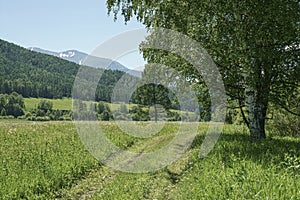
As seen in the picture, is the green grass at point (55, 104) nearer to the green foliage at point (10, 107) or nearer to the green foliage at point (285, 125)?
the green foliage at point (10, 107)

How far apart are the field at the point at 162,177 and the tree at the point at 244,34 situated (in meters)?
3.75

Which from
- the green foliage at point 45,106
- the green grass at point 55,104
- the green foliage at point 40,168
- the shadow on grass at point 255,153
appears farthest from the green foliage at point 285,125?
the green foliage at point 45,106

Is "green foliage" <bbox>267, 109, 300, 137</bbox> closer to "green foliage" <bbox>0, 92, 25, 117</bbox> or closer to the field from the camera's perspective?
the field

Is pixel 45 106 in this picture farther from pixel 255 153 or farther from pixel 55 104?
pixel 255 153

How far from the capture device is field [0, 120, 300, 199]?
7430 mm

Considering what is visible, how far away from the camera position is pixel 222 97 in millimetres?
17641

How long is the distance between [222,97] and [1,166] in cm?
1163

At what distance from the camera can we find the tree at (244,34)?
43.0 feet

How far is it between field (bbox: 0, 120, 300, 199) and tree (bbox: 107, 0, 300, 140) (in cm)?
375

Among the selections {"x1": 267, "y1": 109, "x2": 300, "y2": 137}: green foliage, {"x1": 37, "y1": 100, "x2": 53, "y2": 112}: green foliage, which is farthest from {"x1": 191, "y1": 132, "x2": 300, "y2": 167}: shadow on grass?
{"x1": 37, "y1": 100, "x2": 53, "y2": 112}: green foliage

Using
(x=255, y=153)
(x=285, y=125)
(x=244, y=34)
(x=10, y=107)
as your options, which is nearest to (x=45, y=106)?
(x=10, y=107)

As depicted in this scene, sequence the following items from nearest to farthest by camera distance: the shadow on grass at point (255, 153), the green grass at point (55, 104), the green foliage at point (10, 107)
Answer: the shadow on grass at point (255, 153) → the green foliage at point (10, 107) → the green grass at point (55, 104)

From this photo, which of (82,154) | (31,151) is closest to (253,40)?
(82,154)

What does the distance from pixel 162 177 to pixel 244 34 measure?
679 cm
